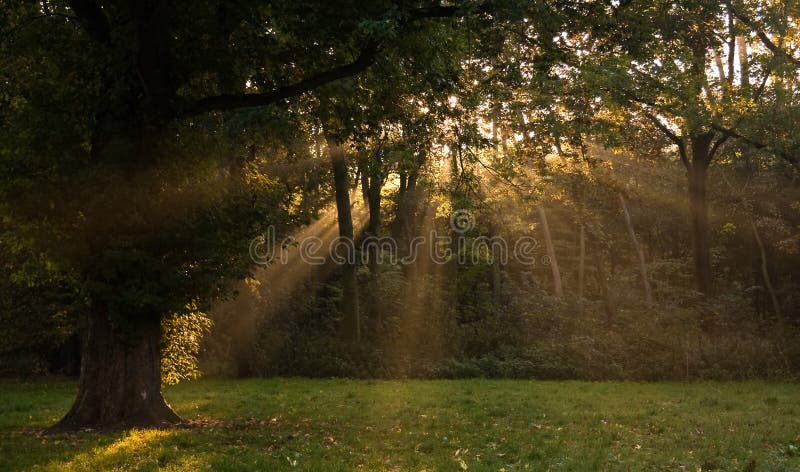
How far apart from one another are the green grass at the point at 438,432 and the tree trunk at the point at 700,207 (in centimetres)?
903

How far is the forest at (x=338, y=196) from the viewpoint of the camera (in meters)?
11.6

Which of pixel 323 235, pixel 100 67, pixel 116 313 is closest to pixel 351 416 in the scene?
pixel 116 313

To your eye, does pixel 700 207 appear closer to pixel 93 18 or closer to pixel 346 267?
pixel 346 267

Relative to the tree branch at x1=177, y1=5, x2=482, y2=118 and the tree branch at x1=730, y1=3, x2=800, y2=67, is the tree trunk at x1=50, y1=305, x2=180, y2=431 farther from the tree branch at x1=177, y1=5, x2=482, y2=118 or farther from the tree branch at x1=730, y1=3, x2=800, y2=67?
the tree branch at x1=730, y1=3, x2=800, y2=67

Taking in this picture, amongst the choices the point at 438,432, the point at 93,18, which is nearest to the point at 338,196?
the point at 93,18

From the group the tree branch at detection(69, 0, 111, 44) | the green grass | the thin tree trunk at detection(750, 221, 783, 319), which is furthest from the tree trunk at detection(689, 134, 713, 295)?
the tree branch at detection(69, 0, 111, 44)

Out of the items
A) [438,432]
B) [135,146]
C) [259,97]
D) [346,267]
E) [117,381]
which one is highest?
[259,97]

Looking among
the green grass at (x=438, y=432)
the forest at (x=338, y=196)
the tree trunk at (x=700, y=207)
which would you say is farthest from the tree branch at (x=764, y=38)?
the green grass at (x=438, y=432)

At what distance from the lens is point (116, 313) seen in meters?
12.3

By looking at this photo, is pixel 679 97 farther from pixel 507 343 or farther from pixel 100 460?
pixel 100 460

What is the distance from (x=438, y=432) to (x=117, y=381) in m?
5.72

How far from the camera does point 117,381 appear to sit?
12.7m

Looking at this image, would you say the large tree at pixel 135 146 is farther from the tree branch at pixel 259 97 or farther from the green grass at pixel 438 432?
the green grass at pixel 438 432

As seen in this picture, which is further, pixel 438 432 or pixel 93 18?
pixel 93 18
